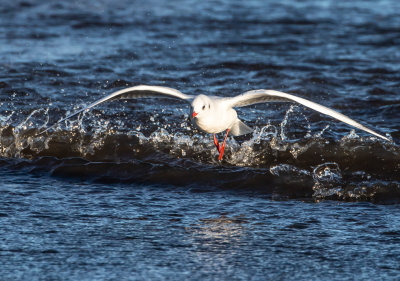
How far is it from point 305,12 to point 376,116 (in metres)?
8.02

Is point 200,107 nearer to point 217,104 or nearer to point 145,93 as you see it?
point 217,104

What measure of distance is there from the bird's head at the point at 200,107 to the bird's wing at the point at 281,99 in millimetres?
326

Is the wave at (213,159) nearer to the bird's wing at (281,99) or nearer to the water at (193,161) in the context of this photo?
the water at (193,161)

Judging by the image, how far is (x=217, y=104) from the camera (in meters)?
6.61

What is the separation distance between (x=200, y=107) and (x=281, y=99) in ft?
2.90

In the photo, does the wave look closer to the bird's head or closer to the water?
the water

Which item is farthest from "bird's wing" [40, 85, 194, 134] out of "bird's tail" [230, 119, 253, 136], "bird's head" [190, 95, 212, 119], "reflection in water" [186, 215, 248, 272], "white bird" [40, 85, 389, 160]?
"reflection in water" [186, 215, 248, 272]

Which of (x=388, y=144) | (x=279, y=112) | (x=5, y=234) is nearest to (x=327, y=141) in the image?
(x=388, y=144)

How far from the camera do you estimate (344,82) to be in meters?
10.6

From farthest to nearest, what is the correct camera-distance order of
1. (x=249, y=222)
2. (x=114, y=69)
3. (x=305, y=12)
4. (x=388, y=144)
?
(x=305, y=12)
(x=114, y=69)
(x=388, y=144)
(x=249, y=222)

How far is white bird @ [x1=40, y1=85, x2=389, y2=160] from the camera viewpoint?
6152 millimetres

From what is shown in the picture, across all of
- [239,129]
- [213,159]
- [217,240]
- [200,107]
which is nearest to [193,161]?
[213,159]

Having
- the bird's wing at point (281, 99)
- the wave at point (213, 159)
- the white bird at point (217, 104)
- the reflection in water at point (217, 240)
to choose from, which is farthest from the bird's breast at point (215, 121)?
the reflection in water at point (217, 240)

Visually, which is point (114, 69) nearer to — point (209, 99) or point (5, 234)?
point (209, 99)
